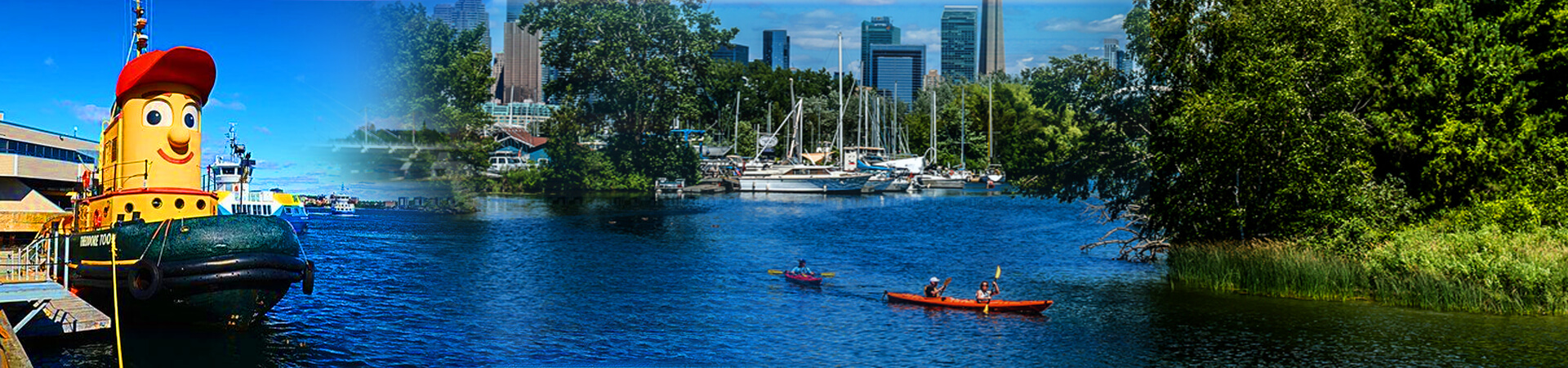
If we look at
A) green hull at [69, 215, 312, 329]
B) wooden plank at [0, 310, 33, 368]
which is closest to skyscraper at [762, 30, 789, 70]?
green hull at [69, 215, 312, 329]

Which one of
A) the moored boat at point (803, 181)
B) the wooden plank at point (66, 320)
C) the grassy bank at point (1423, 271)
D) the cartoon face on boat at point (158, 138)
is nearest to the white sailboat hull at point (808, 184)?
the moored boat at point (803, 181)

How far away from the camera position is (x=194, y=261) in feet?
80.8

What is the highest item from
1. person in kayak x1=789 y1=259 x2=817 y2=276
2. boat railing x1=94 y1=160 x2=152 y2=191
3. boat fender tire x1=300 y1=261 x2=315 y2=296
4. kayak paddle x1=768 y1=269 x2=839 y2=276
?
boat railing x1=94 y1=160 x2=152 y2=191

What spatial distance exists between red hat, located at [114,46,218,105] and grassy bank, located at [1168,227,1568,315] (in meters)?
28.1

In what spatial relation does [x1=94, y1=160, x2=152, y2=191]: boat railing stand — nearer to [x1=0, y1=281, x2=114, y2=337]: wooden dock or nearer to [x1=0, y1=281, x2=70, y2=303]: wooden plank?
[x1=0, y1=281, x2=114, y2=337]: wooden dock

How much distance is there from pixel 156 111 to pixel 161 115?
13 cm

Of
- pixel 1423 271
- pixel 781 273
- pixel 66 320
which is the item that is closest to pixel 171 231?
pixel 66 320

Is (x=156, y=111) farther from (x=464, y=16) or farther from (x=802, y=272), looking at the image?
(x=464, y=16)

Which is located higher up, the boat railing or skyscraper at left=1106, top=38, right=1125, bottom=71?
skyscraper at left=1106, top=38, right=1125, bottom=71

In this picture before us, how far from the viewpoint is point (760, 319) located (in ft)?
106

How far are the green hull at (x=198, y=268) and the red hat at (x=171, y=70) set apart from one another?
313 cm

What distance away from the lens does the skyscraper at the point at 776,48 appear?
17352 centimetres

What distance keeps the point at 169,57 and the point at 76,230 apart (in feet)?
25.0

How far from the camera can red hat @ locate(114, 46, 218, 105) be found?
991 inches
